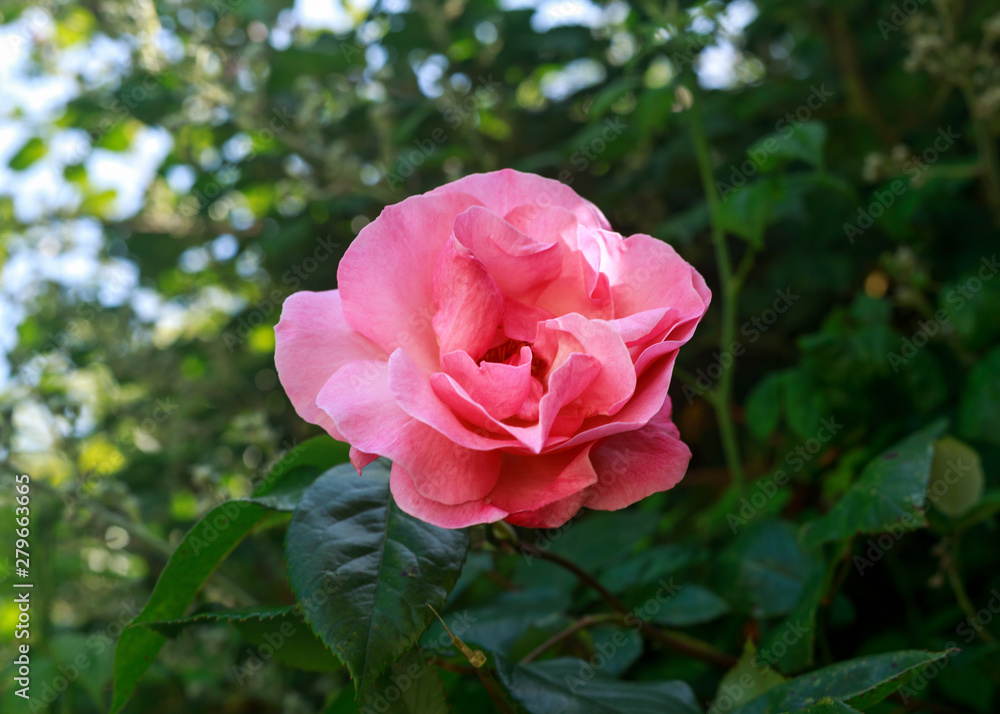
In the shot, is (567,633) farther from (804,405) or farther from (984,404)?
(984,404)

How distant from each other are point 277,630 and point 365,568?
18cm

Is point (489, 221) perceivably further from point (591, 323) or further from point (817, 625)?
point (817, 625)

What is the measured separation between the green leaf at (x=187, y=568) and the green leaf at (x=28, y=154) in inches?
84.9

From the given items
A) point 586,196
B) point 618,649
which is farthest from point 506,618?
point 586,196

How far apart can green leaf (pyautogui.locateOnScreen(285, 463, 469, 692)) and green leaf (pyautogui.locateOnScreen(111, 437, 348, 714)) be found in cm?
5

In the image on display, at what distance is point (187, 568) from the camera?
673 mm

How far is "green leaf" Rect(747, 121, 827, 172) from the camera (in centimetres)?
104

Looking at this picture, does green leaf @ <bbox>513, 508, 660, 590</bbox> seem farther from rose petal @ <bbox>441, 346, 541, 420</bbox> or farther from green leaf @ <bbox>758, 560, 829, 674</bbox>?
rose petal @ <bbox>441, 346, 541, 420</bbox>

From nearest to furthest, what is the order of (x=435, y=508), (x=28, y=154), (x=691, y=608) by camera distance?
1. (x=435, y=508)
2. (x=691, y=608)
3. (x=28, y=154)

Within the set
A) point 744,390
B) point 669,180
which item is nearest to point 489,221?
point 669,180

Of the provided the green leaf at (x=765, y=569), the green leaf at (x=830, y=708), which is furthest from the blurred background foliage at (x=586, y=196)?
the green leaf at (x=830, y=708)

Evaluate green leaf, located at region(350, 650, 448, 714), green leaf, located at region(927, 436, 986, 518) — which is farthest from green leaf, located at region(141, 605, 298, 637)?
green leaf, located at region(927, 436, 986, 518)

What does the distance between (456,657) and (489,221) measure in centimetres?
48

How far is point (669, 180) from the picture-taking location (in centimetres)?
168
